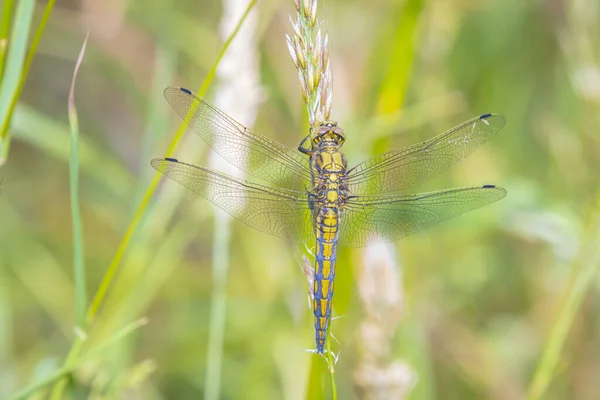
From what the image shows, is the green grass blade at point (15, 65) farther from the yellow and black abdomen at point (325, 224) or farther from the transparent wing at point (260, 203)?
the yellow and black abdomen at point (325, 224)

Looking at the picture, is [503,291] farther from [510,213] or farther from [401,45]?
[401,45]

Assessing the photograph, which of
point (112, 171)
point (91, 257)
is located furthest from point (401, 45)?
point (91, 257)

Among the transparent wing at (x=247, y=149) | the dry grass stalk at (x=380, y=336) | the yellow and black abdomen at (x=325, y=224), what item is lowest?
the dry grass stalk at (x=380, y=336)

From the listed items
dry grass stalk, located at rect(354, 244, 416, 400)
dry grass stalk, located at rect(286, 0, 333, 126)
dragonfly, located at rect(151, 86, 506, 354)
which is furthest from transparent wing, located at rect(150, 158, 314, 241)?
dry grass stalk, located at rect(286, 0, 333, 126)

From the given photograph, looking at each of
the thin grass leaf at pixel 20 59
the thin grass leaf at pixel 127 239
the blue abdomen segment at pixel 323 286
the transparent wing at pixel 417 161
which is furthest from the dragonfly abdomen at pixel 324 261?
the thin grass leaf at pixel 20 59

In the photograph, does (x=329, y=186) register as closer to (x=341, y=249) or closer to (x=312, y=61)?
(x=341, y=249)

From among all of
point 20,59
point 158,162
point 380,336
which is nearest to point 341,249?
point 380,336
